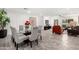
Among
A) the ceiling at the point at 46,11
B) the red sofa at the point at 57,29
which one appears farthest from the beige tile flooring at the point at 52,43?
the ceiling at the point at 46,11

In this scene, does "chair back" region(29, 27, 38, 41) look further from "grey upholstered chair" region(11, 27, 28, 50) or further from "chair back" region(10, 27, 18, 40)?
"chair back" region(10, 27, 18, 40)

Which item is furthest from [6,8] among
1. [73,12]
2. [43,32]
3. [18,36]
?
[73,12]

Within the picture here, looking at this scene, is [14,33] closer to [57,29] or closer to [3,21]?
[3,21]

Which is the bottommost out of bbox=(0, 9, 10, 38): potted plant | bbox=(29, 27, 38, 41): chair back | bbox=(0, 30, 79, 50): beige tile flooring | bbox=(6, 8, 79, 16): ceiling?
bbox=(0, 30, 79, 50): beige tile flooring

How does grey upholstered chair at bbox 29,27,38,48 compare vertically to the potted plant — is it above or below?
below

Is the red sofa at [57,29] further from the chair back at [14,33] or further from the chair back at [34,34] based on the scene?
the chair back at [14,33]

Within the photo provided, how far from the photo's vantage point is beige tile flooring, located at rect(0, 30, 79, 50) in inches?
104

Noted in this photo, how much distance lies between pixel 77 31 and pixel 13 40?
1196mm

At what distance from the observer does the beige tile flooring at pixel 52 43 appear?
2.64 m

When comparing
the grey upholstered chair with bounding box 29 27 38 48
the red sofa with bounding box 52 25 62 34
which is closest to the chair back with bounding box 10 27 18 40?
the grey upholstered chair with bounding box 29 27 38 48

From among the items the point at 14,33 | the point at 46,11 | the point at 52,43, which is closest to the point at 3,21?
the point at 14,33

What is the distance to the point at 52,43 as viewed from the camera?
8.71 ft
